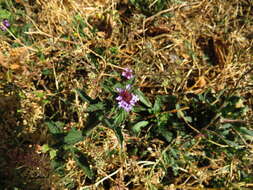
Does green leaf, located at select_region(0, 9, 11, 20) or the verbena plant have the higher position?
green leaf, located at select_region(0, 9, 11, 20)

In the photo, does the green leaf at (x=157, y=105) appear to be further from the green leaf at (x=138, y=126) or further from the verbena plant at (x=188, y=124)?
the green leaf at (x=138, y=126)

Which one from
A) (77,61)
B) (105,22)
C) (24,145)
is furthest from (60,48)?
(24,145)

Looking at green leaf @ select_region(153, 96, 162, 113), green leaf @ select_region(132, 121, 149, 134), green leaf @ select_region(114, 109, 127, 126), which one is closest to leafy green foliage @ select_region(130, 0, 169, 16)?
green leaf @ select_region(153, 96, 162, 113)

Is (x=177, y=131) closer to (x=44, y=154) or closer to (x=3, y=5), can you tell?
(x=44, y=154)

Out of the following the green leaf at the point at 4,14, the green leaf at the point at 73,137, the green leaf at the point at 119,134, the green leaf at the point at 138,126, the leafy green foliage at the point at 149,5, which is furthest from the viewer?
the leafy green foliage at the point at 149,5

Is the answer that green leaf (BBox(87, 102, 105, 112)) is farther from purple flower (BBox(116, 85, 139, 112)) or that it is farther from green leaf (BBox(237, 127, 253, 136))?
green leaf (BBox(237, 127, 253, 136))

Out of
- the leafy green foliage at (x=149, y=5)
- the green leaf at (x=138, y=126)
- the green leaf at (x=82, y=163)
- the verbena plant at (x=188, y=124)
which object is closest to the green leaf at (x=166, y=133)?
the verbena plant at (x=188, y=124)

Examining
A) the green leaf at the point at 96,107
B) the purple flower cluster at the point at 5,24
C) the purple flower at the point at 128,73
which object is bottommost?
the green leaf at the point at 96,107

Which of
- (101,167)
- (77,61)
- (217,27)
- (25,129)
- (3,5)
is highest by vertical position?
(3,5)
